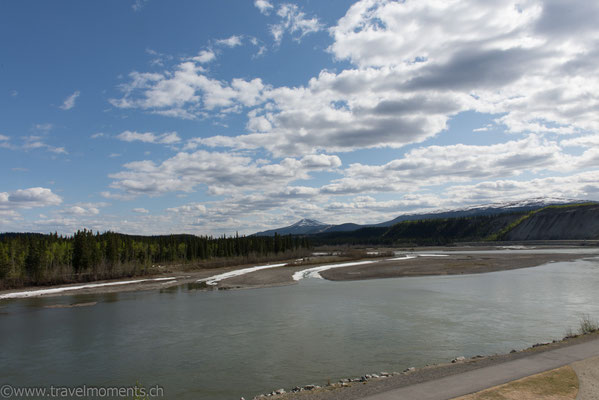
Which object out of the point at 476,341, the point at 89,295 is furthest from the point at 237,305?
the point at 89,295

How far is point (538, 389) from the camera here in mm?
10000

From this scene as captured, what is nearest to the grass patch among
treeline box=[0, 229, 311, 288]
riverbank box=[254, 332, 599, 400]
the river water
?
riverbank box=[254, 332, 599, 400]

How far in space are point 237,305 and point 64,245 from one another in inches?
2307

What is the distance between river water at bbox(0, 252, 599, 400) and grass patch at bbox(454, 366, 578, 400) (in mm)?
4873

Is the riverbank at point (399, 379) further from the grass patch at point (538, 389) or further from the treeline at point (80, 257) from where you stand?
the treeline at point (80, 257)

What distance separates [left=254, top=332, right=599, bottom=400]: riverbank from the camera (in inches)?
433

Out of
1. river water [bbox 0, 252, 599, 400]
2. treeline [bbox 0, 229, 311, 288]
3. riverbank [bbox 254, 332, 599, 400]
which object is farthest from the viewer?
treeline [bbox 0, 229, 311, 288]

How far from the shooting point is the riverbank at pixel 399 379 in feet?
36.1

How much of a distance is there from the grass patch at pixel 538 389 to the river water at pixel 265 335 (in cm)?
487

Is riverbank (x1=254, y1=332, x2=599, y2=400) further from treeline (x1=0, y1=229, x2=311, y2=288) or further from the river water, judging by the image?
treeline (x1=0, y1=229, x2=311, y2=288)

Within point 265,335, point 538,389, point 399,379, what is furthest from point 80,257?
point 538,389

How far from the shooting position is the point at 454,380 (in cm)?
1109

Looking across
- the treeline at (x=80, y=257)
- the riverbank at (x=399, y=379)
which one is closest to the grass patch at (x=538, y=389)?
the riverbank at (x=399, y=379)

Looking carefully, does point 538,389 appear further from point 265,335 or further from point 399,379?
point 265,335
